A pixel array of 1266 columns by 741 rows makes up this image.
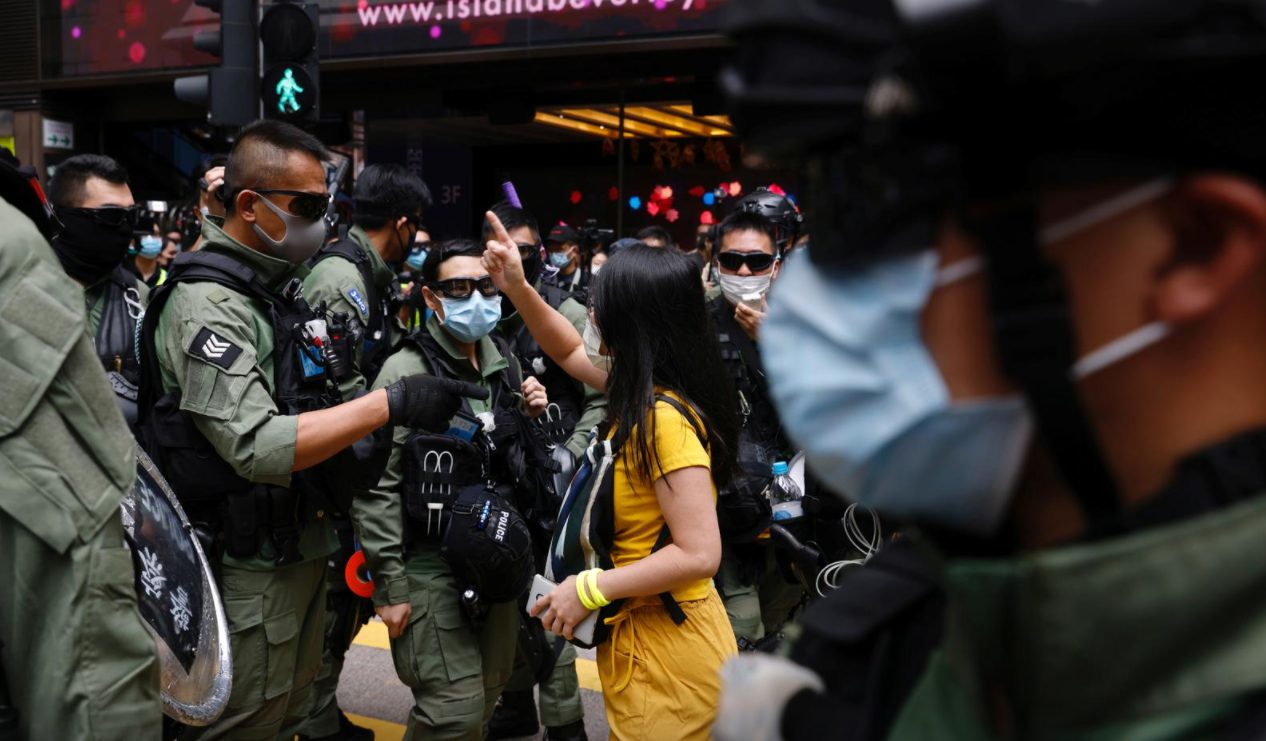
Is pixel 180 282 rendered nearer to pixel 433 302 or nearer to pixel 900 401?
pixel 433 302

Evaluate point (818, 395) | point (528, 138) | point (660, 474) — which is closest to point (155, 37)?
point (528, 138)

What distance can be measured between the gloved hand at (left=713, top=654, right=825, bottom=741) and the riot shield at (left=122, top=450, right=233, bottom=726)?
174 centimetres

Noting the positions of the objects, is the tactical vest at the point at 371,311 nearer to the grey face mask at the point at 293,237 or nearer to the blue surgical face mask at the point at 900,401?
the grey face mask at the point at 293,237

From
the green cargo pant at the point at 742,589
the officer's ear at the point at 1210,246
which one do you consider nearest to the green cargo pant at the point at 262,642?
the green cargo pant at the point at 742,589

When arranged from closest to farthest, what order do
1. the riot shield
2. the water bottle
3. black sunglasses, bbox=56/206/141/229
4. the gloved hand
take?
the gloved hand < the riot shield < the water bottle < black sunglasses, bbox=56/206/141/229

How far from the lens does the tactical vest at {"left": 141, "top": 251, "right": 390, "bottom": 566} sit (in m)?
3.54

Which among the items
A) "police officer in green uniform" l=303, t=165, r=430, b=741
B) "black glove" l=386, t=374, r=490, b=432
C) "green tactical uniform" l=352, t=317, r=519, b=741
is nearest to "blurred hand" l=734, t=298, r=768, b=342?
"black glove" l=386, t=374, r=490, b=432

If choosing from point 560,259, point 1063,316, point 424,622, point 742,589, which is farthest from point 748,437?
point 560,259

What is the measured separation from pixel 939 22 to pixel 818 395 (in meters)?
0.38

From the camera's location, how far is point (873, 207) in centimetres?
105

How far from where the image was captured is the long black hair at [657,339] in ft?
10.1

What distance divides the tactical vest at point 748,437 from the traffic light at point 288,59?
11.1 feet

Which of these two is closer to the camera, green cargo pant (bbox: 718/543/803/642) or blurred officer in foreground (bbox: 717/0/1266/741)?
blurred officer in foreground (bbox: 717/0/1266/741)

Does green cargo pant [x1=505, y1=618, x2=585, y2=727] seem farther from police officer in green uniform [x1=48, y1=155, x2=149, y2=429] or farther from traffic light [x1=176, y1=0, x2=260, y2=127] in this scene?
traffic light [x1=176, y1=0, x2=260, y2=127]
